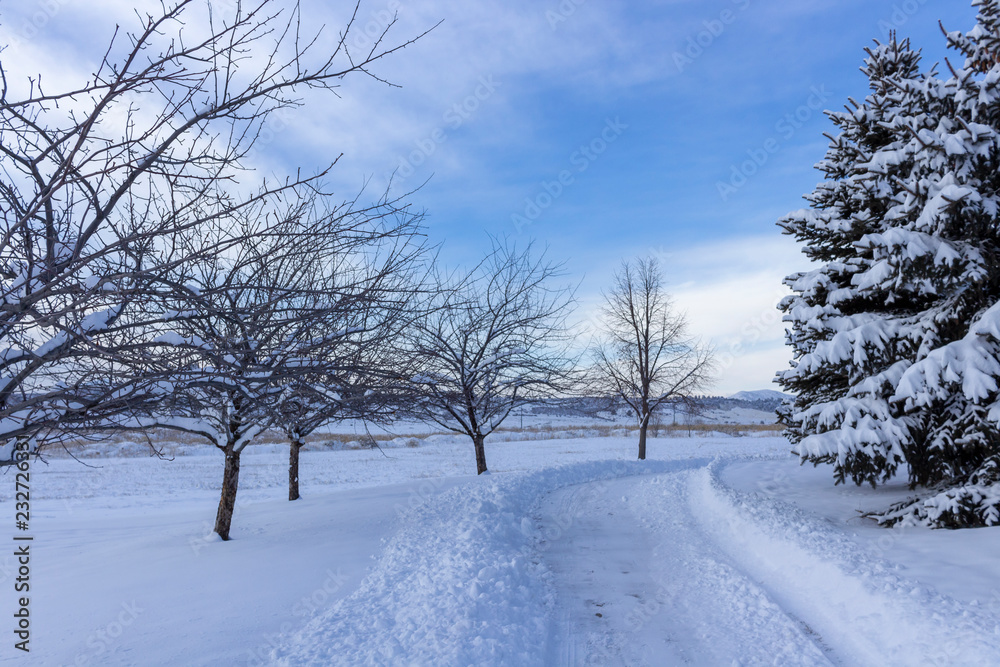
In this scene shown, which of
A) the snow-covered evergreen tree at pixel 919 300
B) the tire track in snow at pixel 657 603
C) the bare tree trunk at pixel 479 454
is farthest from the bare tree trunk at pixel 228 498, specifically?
the snow-covered evergreen tree at pixel 919 300

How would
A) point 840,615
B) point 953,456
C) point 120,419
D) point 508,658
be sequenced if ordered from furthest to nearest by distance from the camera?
1. point 953,456
2. point 840,615
3. point 508,658
4. point 120,419

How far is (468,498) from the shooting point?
1005 centimetres

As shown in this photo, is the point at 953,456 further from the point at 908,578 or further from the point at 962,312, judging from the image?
the point at 908,578

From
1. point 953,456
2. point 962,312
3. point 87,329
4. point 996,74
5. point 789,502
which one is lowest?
point 789,502

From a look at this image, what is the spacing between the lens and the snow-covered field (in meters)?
4.19

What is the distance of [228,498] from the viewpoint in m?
7.97

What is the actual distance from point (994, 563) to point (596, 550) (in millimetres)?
4216

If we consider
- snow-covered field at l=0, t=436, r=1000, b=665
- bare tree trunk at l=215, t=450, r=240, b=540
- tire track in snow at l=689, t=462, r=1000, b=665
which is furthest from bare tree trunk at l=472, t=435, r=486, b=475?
tire track in snow at l=689, t=462, r=1000, b=665

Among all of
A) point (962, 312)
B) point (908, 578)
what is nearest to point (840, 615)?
point (908, 578)

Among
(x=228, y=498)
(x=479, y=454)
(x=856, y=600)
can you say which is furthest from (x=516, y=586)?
(x=479, y=454)

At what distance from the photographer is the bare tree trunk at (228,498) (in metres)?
7.91

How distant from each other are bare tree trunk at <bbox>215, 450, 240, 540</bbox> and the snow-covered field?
240 millimetres

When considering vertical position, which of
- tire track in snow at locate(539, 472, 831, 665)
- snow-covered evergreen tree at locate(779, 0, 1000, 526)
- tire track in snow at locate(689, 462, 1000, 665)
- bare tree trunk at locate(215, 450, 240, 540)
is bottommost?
tire track in snow at locate(539, 472, 831, 665)

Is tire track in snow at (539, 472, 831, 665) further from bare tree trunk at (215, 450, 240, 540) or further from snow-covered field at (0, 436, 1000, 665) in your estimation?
bare tree trunk at (215, 450, 240, 540)
